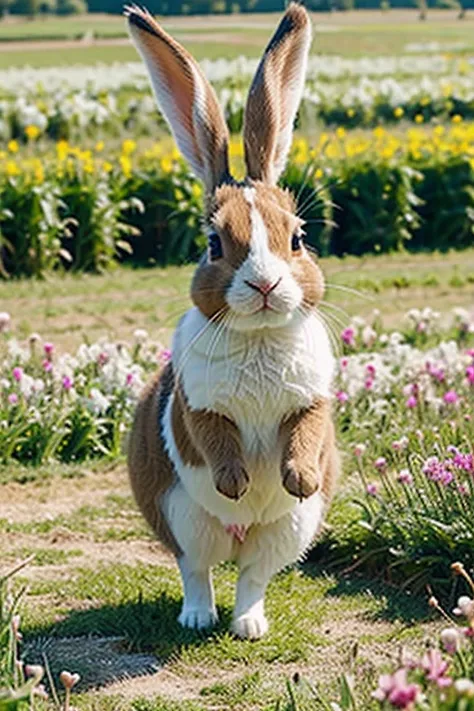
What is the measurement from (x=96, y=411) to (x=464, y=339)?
3.10 m

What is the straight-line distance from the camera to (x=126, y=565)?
248 inches

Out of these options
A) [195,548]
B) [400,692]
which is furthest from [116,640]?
[400,692]

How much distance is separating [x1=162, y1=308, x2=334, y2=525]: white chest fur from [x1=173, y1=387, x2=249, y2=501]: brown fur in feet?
0.10

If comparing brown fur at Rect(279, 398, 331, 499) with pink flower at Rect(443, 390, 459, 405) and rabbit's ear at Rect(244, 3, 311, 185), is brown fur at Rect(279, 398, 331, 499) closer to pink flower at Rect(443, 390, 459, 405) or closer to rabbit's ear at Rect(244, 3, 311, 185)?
rabbit's ear at Rect(244, 3, 311, 185)

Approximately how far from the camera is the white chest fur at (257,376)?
15.9 ft

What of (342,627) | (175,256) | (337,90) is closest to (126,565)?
(342,627)

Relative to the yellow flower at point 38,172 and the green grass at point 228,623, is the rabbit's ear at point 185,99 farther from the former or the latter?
the yellow flower at point 38,172

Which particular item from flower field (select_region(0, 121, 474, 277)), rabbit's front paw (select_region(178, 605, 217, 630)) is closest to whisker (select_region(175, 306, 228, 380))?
rabbit's front paw (select_region(178, 605, 217, 630))

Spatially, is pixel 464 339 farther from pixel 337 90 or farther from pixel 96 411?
pixel 337 90

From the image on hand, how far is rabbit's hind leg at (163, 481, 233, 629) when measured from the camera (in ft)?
17.1

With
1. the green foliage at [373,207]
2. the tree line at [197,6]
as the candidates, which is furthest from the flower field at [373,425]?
the tree line at [197,6]

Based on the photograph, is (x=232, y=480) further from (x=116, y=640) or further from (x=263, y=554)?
(x=116, y=640)

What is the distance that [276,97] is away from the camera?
5.14m

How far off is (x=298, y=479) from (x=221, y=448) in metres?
0.26
